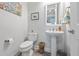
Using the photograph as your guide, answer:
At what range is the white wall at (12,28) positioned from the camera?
6.73 feet

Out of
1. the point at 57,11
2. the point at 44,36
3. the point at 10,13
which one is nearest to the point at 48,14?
the point at 57,11

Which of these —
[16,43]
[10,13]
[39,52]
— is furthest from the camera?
[39,52]

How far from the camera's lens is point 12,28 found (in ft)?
8.08

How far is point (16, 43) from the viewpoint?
8.63 ft

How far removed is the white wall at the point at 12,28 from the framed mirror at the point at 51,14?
2.02ft

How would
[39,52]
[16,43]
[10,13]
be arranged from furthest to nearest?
[39,52]
[16,43]
[10,13]

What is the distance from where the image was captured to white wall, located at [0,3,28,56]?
6.73 feet

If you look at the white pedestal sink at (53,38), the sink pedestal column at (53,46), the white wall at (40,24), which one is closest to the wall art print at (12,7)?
the white wall at (40,24)

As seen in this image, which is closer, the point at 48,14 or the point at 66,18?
the point at 66,18

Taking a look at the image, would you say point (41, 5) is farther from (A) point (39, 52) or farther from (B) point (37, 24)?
(A) point (39, 52)

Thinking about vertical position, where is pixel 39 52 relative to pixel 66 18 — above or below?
below

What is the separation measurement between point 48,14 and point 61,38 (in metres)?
0.74

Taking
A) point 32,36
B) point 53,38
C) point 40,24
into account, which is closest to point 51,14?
point 40,24

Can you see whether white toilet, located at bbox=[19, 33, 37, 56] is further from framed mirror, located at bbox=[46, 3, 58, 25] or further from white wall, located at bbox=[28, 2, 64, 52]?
framed mirror, located at bbox=[46, 3, 58, 25]
